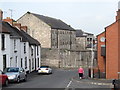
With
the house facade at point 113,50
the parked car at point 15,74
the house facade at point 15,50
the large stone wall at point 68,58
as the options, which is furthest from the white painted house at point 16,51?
the house facade at point 113,50

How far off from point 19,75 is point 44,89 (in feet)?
17.2

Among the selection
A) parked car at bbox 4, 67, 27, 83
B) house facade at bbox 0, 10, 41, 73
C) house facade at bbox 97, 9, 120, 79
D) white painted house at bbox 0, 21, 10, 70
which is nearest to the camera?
parked car at bbox 4, 67, 27, 83

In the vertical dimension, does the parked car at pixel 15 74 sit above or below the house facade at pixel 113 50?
below

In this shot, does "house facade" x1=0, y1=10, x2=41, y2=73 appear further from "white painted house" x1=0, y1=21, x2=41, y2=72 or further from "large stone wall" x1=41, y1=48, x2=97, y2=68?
"large stone wall" x1=41, y1=48, x2=97, y2=68

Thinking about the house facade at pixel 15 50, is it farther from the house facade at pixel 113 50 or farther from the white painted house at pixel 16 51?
the house facade at pixel 113 50

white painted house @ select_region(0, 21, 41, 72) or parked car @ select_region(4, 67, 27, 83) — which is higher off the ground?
white painted house @ select_region(0, 21, 41, 72)

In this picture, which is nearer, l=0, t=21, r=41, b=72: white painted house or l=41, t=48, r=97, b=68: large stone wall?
l=0, t=21, r=41, b=72: white painted house

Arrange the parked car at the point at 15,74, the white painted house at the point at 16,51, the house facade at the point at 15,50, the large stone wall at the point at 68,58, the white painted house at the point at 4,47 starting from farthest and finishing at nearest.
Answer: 1. the large stone wall at the point at 68,58
2. the white painted house at the point at 16,51
3. the house facade at the point at 15,50
4. the white painted house at the point at 4,47
5. the parked car at the point at 15,74

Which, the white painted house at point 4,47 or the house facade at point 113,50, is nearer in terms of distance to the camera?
the house facade at point 113,50

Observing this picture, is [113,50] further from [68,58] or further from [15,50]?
[68,58]

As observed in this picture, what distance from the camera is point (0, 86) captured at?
18484 millimetres

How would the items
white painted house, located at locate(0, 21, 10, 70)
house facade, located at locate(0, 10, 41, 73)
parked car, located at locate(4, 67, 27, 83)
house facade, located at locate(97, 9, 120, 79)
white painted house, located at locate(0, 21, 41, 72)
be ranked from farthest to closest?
white painted house, located at locate(0, 21, 41, 72) < house facade, located at locate(0, 10, 41, 73) < white painted house, located at locate(0, 21, 10, 70) < house facade, located at locate(97, 9, 120, 79) < parked car, located at locate(4, 67, 27, 83)

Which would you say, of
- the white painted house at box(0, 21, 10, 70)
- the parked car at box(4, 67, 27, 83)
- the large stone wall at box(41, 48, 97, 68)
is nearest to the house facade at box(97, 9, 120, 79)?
the parked car at box(4, 67, 27, 83)

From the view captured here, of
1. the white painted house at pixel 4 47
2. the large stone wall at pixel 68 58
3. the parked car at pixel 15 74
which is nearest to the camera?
the parked car at pixel 15 74
